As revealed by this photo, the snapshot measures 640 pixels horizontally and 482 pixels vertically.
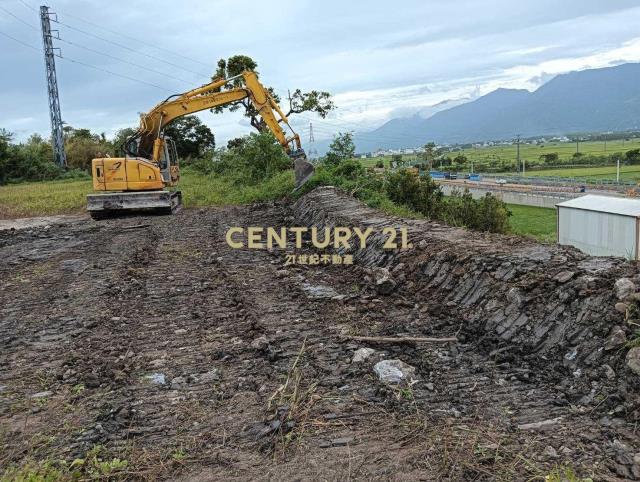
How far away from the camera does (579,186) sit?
47.8m

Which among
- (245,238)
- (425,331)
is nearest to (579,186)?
(245,238)

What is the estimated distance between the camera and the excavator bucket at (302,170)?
15.4 m

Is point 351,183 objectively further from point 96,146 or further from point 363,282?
point 96,146

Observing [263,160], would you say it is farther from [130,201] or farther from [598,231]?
[598,231]

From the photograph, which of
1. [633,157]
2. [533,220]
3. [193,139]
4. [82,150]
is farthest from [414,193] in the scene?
[633,157]

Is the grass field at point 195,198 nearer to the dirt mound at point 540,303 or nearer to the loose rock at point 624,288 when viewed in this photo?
the dirt mound at point 540,303

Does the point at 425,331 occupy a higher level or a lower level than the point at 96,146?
lower

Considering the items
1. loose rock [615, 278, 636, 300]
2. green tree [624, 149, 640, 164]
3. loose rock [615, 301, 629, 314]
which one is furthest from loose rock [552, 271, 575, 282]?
green tree [624, 149, 640, 164]

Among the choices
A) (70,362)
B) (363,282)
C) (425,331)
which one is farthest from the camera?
(363,282)

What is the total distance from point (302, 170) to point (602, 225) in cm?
829

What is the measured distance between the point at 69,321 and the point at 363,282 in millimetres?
3589

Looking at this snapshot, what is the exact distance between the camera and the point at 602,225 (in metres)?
15.0

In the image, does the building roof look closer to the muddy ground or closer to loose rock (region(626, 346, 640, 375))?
the muddy ground

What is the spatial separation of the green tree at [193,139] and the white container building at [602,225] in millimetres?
31395
